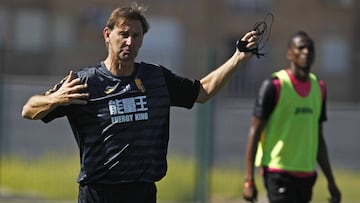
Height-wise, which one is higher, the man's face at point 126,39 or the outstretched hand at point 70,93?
the man's face at point 126,39

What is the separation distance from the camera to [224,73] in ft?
21.5

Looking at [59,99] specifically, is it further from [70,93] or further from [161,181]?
[161,181]

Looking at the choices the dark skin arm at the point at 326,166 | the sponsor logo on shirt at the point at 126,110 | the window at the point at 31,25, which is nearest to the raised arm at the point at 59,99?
the sponsor logo on shirt at the point at 126,110

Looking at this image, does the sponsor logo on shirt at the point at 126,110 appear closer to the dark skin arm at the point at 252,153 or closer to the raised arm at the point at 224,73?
the raised arm at the point at 224,73

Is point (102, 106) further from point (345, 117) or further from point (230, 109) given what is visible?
point (345, 117)

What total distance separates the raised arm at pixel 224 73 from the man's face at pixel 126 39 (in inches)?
25.5

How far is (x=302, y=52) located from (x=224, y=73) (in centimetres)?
213

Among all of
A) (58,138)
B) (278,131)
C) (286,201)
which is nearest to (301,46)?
(278,131)

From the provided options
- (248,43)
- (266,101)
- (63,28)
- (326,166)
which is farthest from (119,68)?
(63,28)

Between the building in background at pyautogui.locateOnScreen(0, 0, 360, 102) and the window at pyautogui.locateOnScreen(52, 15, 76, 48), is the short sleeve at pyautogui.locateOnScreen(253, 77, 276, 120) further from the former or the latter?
the window at pyautogui.locateOnScreen(52, 15, 76, 48)

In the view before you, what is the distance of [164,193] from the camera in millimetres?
14625

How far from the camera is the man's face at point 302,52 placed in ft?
27.9

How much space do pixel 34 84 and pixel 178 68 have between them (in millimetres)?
2370

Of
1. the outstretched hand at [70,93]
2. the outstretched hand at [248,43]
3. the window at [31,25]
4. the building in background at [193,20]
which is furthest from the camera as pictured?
the building in background at [193,20]
